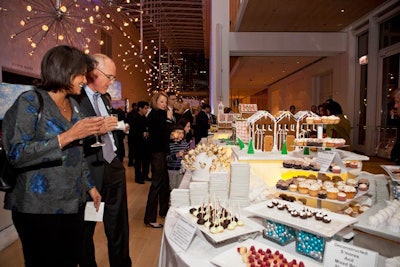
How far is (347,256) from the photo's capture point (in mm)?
992

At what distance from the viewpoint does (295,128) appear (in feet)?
9.56

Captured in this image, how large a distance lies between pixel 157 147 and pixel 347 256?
2672 millimetres

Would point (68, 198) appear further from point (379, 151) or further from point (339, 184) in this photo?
point (379, 151)

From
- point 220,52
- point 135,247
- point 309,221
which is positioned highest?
point 220,52

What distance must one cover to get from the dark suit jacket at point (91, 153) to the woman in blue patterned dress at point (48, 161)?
44cm

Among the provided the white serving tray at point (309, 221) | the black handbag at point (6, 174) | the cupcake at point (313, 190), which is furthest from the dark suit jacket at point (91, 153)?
the cupcake at point (313, 190)

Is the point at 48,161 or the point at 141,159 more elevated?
the point at 48,161

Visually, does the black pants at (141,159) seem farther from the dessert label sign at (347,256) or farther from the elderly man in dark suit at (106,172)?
the dessert label sign at (347,256)

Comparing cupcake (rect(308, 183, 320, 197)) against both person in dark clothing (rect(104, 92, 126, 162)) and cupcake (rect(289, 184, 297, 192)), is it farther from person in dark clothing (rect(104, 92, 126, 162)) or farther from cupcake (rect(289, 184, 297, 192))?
person in dark clothing (rect(104, 92, 126, 162))

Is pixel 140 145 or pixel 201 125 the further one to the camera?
pixel 201 125

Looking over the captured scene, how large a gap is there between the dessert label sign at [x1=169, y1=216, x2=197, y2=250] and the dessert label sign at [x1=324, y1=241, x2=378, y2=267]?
19.9 inches

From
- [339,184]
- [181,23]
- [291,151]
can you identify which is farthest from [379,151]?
[181,23]

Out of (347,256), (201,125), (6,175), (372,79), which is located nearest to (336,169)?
(347,256)

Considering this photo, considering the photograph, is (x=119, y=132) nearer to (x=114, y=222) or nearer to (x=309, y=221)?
(x=114, y=222)
